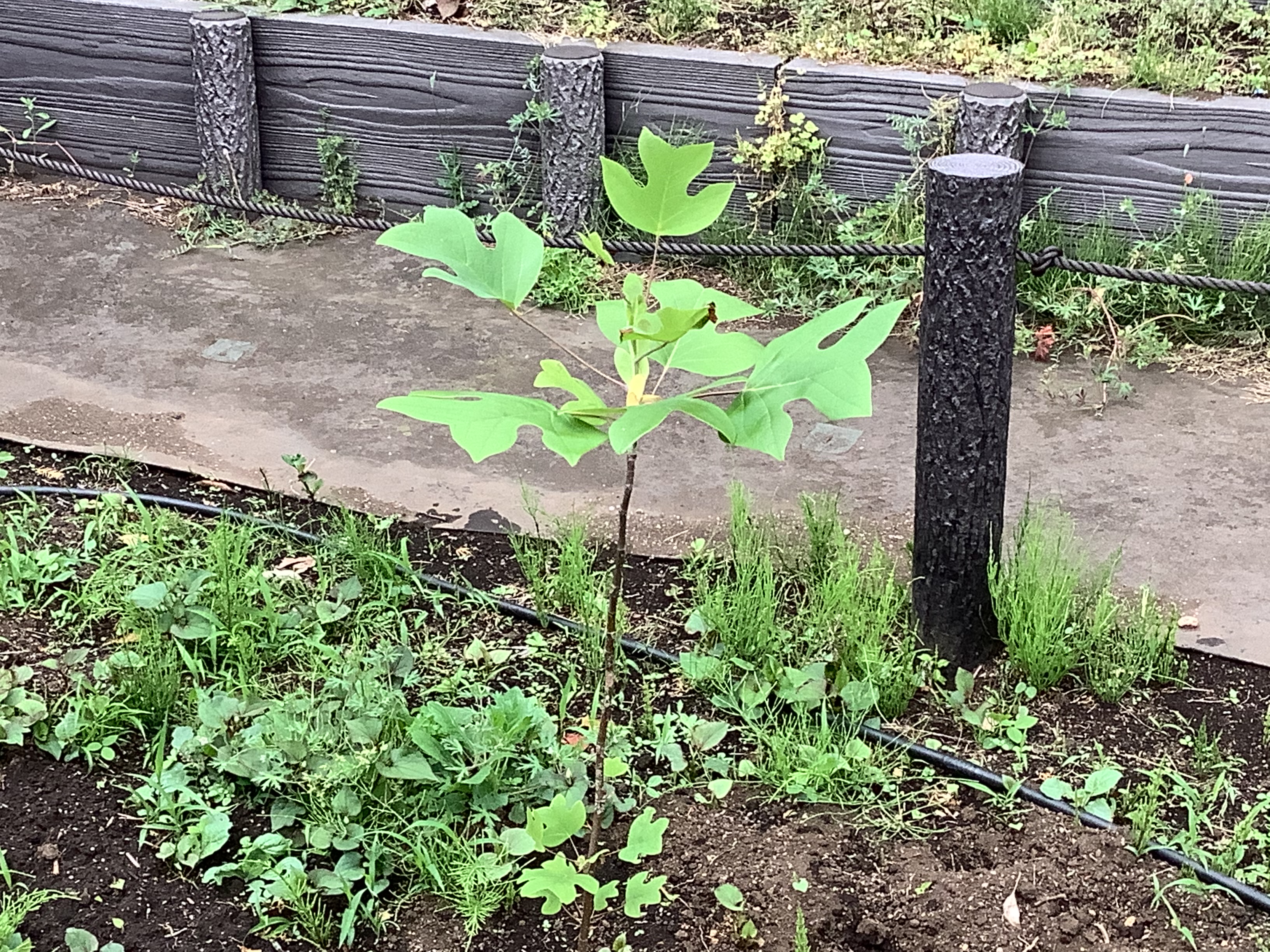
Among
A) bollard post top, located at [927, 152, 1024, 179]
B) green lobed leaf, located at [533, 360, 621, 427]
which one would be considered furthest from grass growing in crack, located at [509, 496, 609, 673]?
green lobed leaf, located at [533, 360, 621, 427]

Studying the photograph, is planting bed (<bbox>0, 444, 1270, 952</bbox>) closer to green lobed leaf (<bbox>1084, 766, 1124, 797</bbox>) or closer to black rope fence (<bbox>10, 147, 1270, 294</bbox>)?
green lobed leaf (<bbox>1084, 766, 1124, 797</bbox>)

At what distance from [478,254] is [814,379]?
421 mm

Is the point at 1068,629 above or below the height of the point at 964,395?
below

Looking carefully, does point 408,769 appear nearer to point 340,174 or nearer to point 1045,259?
point 1045,259

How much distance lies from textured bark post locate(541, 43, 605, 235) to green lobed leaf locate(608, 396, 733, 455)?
11.2 feet

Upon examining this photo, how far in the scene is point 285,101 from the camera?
5332 mm

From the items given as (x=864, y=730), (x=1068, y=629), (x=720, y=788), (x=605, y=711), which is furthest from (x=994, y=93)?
(x=605, y=711)

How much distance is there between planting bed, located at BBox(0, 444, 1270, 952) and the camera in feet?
7.39

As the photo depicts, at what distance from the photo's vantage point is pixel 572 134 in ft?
15.8

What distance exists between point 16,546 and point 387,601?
2.89 feet

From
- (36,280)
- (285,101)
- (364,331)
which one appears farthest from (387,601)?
(285,101)

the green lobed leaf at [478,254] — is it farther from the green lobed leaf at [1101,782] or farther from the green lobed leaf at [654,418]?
the green lobed leaf at [1101,782]

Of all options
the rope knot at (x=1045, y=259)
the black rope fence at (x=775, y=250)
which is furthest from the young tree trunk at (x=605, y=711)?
the rope knot at (x=1045, y=259)

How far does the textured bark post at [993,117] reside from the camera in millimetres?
4289
